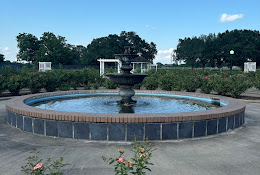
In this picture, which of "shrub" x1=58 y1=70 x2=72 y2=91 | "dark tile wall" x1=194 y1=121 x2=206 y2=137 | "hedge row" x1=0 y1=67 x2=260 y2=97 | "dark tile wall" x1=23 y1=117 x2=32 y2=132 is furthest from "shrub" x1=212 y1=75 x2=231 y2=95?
"dark tile wall" x1=23 y1=117 x2=32 y2=132

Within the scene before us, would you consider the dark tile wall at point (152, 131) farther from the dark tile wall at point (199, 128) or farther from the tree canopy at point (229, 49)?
the tree canopy at point (229, 49)

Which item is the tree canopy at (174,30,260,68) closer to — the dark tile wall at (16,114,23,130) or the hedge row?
the hedge row

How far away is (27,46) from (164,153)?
249ft

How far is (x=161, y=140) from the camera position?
5.86m

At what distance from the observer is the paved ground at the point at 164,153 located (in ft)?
13.9

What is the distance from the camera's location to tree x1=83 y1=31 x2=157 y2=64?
73.0m

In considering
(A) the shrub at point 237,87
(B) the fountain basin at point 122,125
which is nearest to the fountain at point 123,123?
(B) the fountain basin at point 122,125

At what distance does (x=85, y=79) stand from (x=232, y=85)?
1236 centimetres

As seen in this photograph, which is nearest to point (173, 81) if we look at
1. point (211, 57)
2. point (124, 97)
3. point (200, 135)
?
point (124, 97)

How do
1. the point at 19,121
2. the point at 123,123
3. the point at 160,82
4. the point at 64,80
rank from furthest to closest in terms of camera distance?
the point at 64,80 → the point at 160,82 → the point at 19,121 → the point at 123,123

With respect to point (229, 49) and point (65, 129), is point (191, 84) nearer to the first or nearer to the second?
point (65, 129)

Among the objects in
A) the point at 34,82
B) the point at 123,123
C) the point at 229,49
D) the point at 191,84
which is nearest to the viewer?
the point at 123,123

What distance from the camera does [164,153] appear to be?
5.03m

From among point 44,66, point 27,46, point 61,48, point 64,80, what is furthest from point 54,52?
point 64,80
